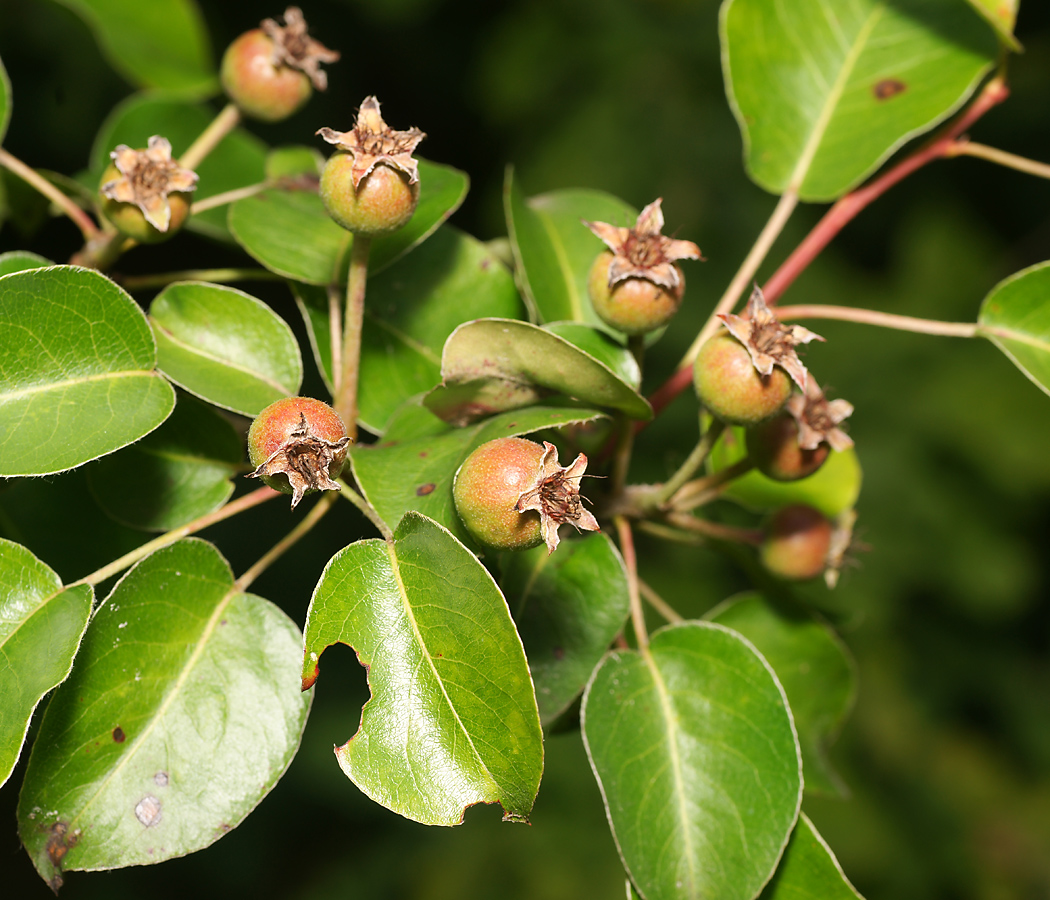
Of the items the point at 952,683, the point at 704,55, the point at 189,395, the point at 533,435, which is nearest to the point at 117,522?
the point at 189,395

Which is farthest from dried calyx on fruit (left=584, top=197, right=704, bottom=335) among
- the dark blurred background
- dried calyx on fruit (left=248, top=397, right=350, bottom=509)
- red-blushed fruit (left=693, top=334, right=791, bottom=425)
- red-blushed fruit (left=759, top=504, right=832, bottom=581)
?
the dark blurred background

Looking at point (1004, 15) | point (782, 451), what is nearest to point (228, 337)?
point (782, 451)

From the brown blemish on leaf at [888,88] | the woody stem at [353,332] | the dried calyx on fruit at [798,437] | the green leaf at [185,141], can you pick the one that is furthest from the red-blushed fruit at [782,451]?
the green leaf at [185,141]

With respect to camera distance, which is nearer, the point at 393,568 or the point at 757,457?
the point at 393,568

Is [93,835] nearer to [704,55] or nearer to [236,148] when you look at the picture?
[236,148]

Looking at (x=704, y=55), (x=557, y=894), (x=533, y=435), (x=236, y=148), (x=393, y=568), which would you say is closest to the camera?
(x=393, y=568)

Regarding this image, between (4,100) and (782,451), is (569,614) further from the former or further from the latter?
(4,100)
